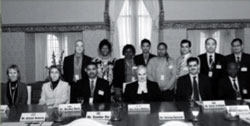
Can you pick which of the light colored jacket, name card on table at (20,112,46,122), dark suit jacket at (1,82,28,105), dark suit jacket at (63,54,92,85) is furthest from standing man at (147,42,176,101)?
name card on table at (20,112,46,122)

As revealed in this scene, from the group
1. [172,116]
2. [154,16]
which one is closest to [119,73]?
[172,116]

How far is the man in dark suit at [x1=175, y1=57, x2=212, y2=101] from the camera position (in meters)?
4.61

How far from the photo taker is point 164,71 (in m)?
5.45

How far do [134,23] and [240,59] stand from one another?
3601 mm

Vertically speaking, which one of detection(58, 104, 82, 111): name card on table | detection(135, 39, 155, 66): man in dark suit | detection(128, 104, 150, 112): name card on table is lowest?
detection(128, 104, 150, 112): name card on table

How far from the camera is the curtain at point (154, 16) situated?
813 centimetres

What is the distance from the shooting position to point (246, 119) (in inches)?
121

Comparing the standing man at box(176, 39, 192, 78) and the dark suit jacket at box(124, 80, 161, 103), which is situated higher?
the standing man at box(176, 39, 192, 78)

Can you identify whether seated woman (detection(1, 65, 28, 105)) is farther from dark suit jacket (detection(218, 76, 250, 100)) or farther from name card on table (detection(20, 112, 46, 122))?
dark suit jacket (detection(218, 76, 250, 100))

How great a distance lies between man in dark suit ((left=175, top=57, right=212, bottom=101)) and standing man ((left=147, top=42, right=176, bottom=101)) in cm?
54

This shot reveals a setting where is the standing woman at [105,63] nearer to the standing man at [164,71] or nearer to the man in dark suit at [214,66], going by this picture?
the standing man at [164,71]

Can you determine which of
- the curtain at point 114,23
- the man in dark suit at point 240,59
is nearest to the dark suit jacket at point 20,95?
the man in dark suit at point 240,59

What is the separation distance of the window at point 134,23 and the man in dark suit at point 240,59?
3230 mm

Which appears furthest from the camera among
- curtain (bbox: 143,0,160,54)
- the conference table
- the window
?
the window
